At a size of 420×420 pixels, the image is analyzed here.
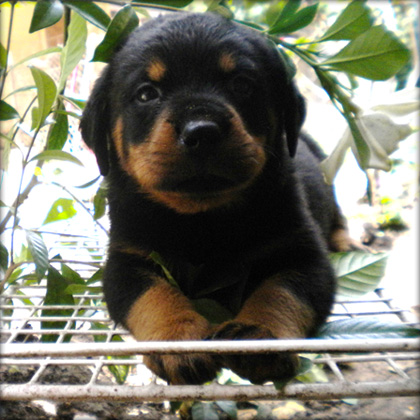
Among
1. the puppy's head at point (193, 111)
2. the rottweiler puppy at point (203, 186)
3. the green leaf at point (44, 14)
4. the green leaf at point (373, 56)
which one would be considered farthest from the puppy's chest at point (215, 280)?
the green leaf at point (44, 14)

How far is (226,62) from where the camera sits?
1.53 metres

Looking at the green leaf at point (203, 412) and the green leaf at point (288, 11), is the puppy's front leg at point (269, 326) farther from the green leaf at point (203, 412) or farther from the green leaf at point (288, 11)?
the green leaf at point (288, 11)

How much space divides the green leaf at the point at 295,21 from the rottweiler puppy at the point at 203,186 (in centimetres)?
13

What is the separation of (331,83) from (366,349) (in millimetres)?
969

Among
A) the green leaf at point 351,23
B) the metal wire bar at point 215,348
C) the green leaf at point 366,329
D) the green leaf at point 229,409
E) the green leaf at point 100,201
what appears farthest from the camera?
the green leaf at point 100,201

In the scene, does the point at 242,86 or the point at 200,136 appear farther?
the point at 242,86

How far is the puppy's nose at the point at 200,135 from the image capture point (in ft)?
4.13

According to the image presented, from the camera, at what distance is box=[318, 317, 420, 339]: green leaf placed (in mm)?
1171

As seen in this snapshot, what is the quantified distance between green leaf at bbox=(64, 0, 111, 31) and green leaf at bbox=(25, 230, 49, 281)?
2.57 feet

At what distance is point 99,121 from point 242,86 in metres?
0.59

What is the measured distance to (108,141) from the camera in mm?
1822

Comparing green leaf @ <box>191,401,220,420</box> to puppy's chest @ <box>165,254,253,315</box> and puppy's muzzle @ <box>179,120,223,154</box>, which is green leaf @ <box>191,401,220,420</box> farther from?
puppy's muzzle @ <box>179,120,223,154</box>

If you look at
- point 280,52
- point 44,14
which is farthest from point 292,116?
point 44,14

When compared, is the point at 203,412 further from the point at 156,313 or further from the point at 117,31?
the point at 117,31
